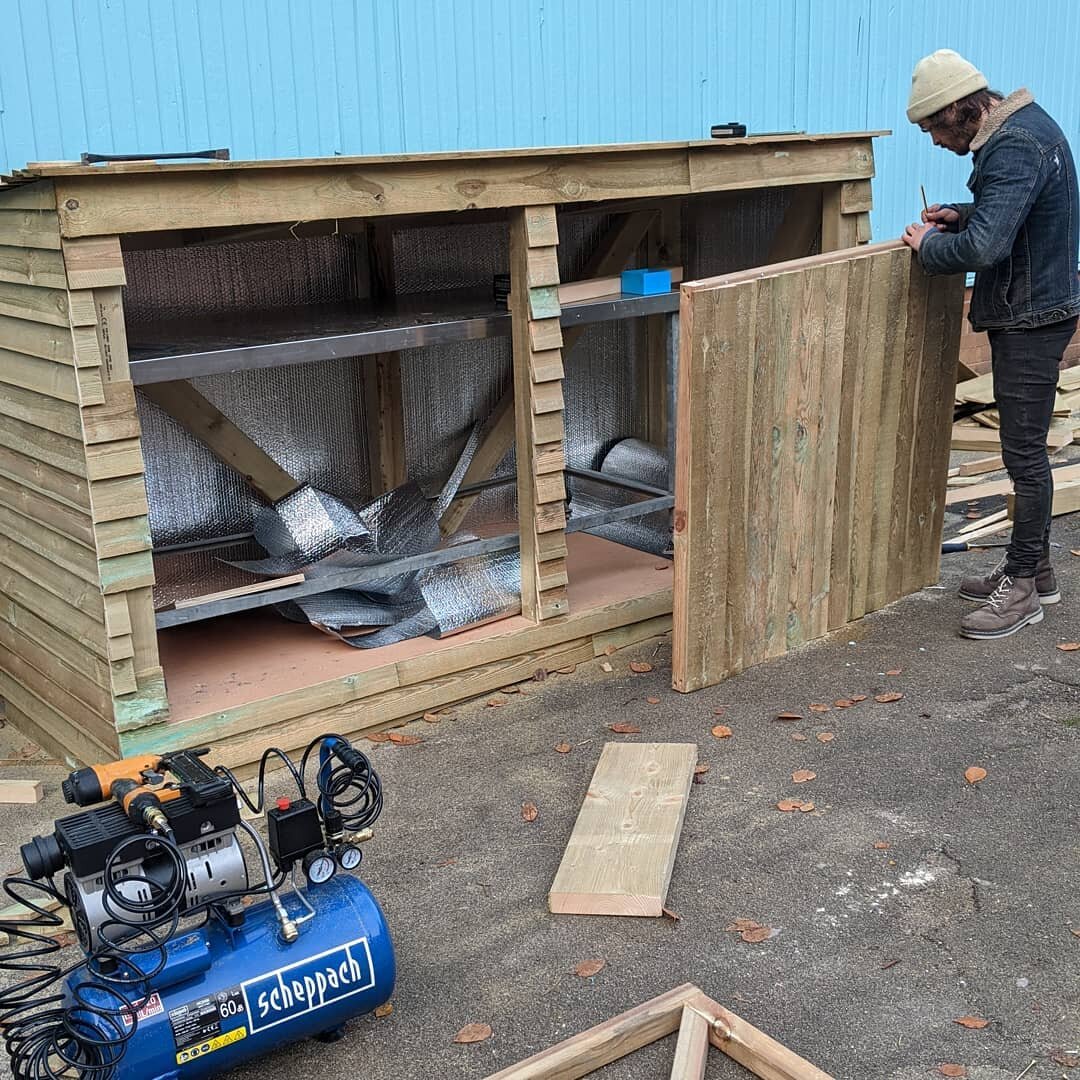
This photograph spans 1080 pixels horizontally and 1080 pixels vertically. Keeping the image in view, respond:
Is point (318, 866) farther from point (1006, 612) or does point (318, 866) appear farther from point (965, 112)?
point (965, 112)

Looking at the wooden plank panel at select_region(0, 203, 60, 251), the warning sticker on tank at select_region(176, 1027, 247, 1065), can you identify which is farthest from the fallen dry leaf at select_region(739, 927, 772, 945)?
the wooden plank panel at select_region(0, 203, 60, 251)

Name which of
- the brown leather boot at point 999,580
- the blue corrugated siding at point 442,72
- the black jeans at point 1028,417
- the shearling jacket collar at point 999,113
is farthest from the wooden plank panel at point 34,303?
the brown leather boot at point 999,580

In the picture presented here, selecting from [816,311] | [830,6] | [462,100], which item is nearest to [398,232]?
[462,100]

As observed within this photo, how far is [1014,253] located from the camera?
17.7 ft

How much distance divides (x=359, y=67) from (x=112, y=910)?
4.29m

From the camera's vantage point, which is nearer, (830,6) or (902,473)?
(902,473)

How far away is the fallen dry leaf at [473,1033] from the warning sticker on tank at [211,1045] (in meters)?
0.59

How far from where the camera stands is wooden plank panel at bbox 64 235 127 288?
3.97m

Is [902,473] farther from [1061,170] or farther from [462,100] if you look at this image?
[462,100]

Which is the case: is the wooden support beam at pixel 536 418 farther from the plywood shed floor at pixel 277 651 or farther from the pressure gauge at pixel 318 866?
the pressure gauge at pixel 318 866

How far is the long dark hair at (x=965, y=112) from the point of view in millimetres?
5318

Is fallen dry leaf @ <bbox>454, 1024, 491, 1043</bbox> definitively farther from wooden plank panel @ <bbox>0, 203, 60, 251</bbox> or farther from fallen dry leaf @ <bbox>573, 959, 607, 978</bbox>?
wooden plank panel @ <bbox>0, 203, 60, 251</bbox>

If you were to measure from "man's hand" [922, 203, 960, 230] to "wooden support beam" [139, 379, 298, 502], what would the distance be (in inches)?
128

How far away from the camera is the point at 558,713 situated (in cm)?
521
